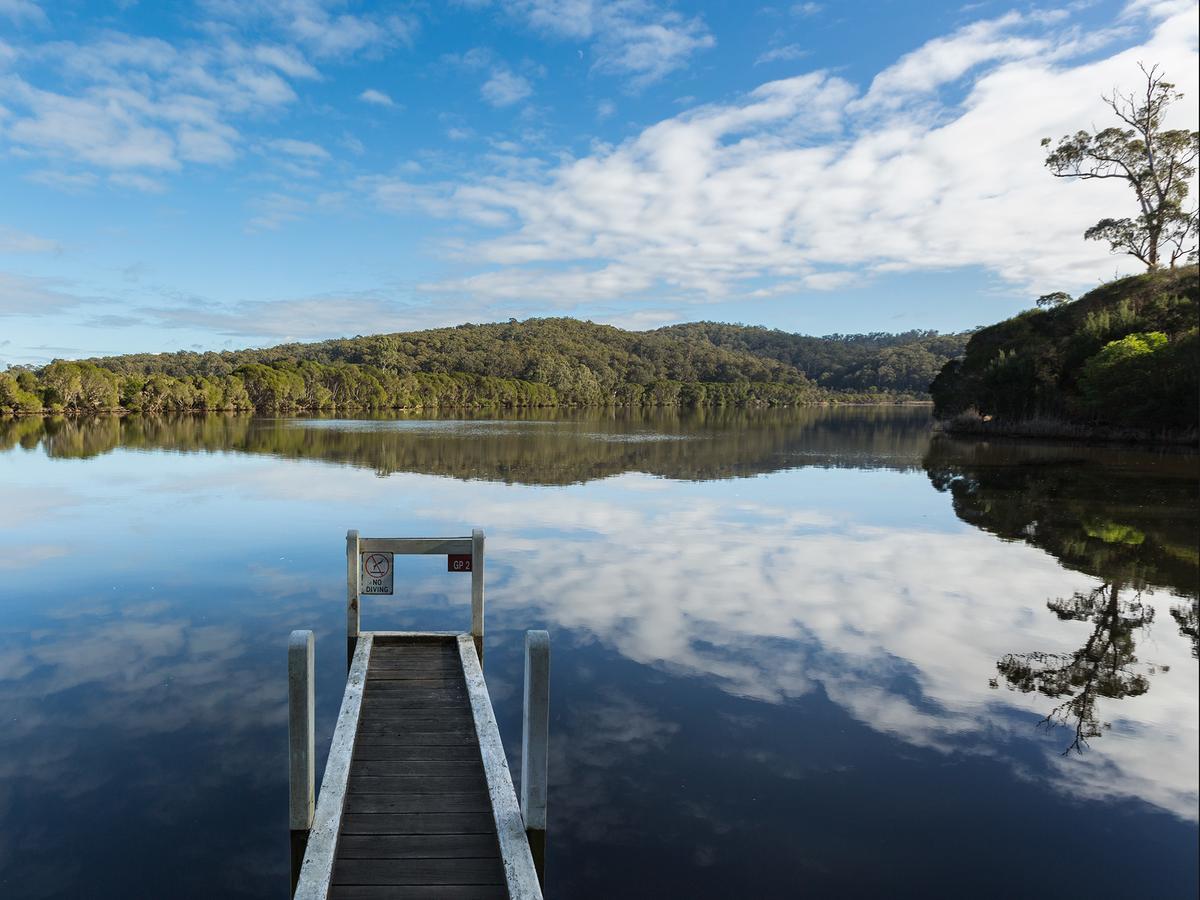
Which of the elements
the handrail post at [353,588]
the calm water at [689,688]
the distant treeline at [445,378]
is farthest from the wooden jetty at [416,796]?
the distant treeline at [445,378]

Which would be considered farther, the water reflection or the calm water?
the water reflection

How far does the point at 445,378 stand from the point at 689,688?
129 metres

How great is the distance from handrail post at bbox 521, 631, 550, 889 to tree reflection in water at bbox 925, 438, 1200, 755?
479 cm

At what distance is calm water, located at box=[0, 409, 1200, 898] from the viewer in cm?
502

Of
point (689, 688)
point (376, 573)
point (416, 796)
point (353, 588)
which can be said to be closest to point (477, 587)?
point (376, 573)

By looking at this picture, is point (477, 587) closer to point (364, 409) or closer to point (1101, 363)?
point (1101, 363)

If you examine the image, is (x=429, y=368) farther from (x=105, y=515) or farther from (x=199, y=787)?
(x=199, y=787)

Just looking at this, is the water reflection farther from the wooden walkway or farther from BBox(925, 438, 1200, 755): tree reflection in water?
the wooden walkway

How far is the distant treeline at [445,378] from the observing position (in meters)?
84.2

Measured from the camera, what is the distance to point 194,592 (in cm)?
1108

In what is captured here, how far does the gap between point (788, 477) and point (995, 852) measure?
22.7 metres

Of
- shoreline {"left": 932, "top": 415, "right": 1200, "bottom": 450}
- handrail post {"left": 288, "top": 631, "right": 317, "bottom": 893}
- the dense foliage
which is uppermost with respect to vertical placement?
the dense foliage

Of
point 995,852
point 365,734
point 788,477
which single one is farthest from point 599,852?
point 788,477

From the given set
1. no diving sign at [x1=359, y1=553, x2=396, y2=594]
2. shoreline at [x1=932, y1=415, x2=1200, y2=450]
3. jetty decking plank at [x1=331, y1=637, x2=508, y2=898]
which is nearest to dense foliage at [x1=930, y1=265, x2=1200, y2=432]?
shoreline at [x1=932, y1=415, x2=1200, y2=450]
